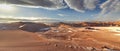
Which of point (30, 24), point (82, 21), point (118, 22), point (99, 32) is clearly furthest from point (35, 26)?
point (118, 22)

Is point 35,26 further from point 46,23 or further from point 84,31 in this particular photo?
point 84,31

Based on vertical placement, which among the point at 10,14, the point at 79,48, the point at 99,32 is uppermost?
the point at 10,14

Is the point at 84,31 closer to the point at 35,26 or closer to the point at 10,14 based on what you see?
the point at 35,26

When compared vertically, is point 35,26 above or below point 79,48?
above

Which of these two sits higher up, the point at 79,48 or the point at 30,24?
the point at 30,24

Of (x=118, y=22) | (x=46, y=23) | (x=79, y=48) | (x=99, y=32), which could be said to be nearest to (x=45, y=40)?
(x=46, y=23)

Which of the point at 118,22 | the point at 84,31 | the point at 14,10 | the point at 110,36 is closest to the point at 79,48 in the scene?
the point at 84,31
